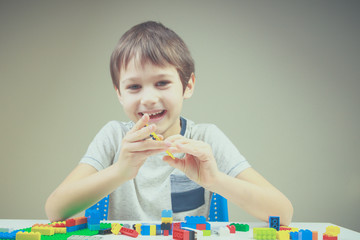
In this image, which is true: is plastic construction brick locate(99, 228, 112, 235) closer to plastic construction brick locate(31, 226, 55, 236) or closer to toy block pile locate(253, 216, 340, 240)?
plastic construction brick locate(31, 226, 55, 236)

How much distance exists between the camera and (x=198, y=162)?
910 mm

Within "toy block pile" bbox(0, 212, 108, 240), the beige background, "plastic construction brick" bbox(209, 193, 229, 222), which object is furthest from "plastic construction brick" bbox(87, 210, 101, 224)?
the beige background

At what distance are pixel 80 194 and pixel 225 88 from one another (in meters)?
1.31

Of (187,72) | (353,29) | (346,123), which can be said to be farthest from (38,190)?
(353,29)

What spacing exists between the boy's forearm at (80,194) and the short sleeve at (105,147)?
122 millimetres

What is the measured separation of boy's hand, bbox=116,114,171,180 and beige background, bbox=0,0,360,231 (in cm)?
116

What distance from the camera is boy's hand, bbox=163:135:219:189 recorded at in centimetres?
82

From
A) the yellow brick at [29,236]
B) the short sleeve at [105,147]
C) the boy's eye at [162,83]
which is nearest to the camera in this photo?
the yellow brick at [29,236]

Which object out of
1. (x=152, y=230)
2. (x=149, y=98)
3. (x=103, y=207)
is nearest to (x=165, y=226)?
(x=152, y=230)

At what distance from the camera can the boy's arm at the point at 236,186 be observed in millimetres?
892

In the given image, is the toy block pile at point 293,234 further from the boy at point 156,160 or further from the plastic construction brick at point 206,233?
the boy at point 156,160

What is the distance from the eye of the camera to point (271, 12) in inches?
83.4

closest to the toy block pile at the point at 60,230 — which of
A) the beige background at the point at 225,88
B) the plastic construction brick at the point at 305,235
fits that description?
the plastic construction brick at the point at 305,235

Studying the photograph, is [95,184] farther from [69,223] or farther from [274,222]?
[274,222]
